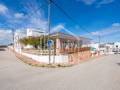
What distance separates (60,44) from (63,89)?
84.7ft

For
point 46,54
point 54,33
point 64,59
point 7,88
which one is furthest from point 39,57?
point 7,88

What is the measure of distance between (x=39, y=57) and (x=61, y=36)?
1199cm

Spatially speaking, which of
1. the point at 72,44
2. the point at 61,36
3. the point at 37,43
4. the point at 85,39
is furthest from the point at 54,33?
the point at 85,39

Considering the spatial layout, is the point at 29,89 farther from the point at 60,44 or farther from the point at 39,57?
the point at 60,44

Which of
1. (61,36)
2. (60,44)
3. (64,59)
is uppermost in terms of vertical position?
(61,36)

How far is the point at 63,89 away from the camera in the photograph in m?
5.98

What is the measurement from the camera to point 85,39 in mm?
50281

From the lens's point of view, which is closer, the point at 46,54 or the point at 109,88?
the point at 109,88

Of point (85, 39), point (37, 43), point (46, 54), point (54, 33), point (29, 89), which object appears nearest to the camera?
point (29, 89)

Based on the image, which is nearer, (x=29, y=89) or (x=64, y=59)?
(x=29, y=89)

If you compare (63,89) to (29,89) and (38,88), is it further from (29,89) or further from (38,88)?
(29,89)

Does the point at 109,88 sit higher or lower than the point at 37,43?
lower

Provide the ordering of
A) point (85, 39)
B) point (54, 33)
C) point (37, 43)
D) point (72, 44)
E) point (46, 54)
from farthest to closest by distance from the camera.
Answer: point (85, 39)
point (37, 43)
point (72, 44)
point (54, 33)
point (46, 54)

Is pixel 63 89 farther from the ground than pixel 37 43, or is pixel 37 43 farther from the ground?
pixel 37 43
